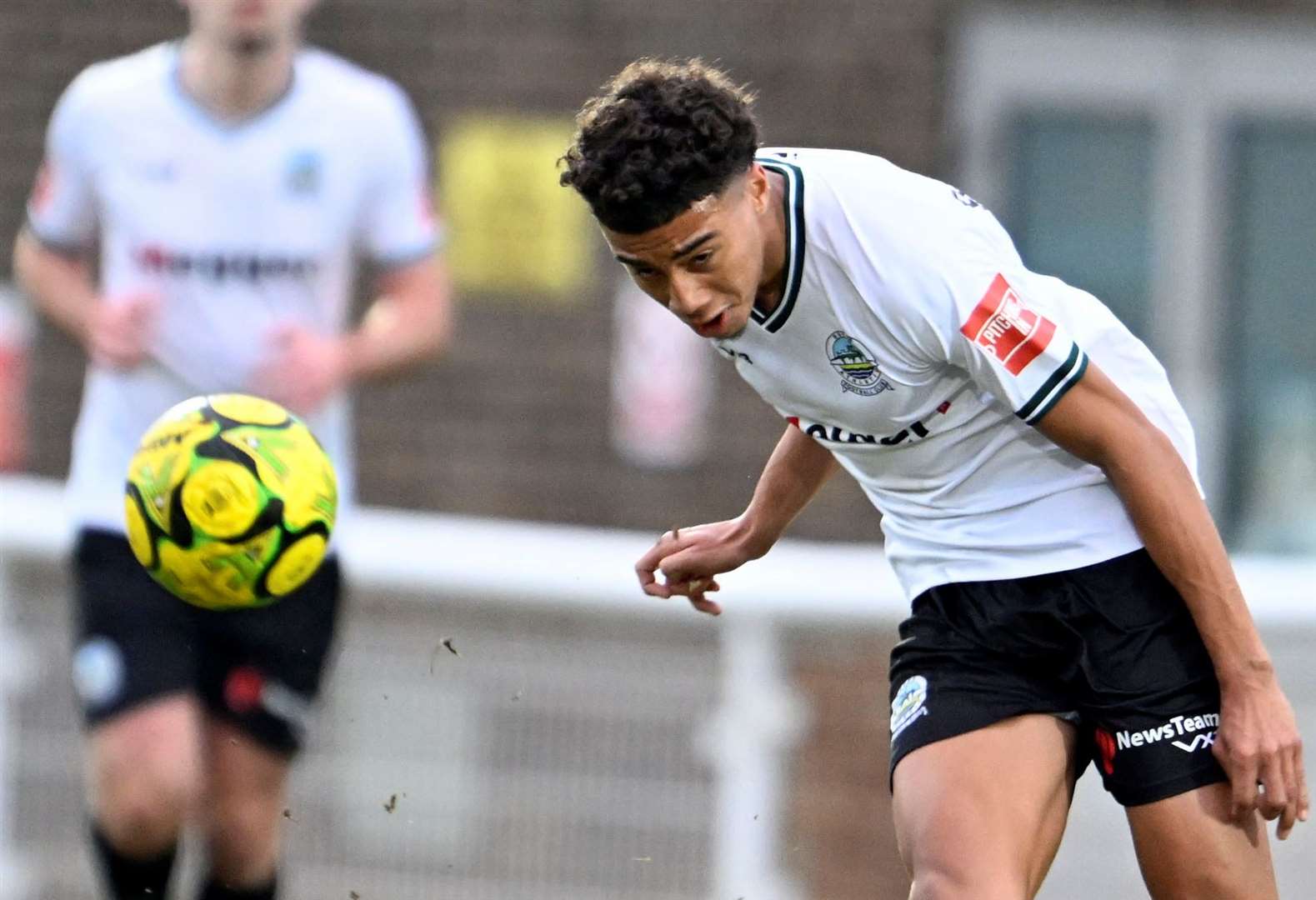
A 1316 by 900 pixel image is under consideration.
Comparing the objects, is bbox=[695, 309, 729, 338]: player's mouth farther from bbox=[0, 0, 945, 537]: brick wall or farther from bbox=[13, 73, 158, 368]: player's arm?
bbox=[0, 0, 945, 537]: brick wall

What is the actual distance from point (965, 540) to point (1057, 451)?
0.78ft

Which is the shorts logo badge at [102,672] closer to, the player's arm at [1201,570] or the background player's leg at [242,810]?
the background player's leg at [242,810]

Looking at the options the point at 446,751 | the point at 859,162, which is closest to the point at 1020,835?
the point at 859,162

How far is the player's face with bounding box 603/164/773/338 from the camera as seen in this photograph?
3.63 m

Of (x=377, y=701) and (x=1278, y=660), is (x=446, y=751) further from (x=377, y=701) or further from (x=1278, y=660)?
(x=1278, y=660)

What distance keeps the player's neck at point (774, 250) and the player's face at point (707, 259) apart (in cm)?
8

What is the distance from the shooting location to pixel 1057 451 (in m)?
4.13

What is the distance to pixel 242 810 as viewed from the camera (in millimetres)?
5512

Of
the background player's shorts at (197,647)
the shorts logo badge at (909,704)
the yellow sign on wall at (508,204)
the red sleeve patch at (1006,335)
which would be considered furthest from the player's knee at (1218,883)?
the yellow sign on wall at (508,204)

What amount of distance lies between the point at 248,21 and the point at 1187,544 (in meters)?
2.92

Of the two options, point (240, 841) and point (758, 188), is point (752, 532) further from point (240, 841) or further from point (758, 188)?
point (240, 841)

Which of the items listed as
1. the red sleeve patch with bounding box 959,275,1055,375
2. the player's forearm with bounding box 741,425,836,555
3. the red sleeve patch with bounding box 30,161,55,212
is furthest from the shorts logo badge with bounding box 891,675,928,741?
the red sleeve patch with bounding box 30,161,55,212

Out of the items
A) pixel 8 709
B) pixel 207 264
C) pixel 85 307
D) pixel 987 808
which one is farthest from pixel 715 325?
pixel 8 709

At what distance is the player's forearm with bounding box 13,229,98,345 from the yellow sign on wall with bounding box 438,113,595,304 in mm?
3685
